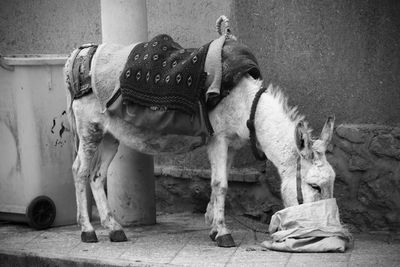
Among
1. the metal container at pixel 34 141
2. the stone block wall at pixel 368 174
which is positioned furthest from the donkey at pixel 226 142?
the stone block wall at pixel 368 174

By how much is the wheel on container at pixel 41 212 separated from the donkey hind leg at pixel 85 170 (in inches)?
19.3

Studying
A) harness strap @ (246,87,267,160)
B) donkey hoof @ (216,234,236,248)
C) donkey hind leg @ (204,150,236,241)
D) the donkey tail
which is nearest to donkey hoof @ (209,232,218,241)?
donkey hind leg @ (204,150,236,241)

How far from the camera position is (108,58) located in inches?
267

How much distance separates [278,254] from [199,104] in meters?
1.23

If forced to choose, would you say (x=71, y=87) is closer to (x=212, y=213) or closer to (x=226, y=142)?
(x=226, y=142)

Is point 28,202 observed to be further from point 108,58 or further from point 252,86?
point 252,86

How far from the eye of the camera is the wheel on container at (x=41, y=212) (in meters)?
7.30

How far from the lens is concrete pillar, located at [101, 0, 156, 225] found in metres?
7.25

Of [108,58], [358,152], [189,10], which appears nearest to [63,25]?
[189,10]

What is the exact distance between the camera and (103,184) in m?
7.06

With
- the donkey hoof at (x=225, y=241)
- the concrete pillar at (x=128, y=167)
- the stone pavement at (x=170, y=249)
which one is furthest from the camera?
the concrete pillar at (x=128, y=167)

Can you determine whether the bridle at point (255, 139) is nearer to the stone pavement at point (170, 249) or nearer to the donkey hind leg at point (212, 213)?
the donkey hind leg at point (212, 213)

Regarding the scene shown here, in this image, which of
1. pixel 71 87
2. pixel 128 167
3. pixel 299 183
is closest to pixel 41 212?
pixel 128 167

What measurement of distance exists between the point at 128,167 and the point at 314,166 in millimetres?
1860
